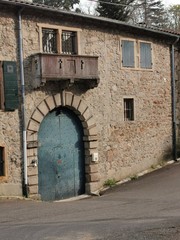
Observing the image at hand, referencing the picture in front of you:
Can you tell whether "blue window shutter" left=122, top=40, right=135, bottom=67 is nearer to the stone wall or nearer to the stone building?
the stone building

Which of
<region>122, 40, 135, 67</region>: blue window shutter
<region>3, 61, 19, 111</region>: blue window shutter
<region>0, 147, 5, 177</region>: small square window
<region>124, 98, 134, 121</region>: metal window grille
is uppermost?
<region>122, 40, 135, 67</region>: blue window shutter

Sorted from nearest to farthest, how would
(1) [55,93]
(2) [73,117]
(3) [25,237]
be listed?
(3) [25,237] → (1) [55,93] → (2) [73,117]

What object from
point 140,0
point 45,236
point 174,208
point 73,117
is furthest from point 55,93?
point 140,0

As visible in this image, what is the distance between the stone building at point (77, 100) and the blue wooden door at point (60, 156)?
0.03 m

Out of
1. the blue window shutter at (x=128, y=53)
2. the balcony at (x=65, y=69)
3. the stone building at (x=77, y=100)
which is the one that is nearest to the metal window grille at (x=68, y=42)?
the stone building at (x=77, y=100)

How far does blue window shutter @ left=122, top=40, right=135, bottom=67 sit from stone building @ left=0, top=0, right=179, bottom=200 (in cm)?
4

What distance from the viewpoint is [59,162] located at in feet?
50.3

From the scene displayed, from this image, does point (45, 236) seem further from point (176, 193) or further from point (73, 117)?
point (73, 117)

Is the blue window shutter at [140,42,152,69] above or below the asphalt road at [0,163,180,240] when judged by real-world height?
above

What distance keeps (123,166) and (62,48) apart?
5088mm

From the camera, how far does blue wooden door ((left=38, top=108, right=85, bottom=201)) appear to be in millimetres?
14789

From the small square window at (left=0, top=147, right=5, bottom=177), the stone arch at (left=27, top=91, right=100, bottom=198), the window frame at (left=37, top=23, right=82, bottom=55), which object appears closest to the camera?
the small square window at (left=0, top=147, right=5, bottom=177)

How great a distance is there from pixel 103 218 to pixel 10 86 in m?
5.46

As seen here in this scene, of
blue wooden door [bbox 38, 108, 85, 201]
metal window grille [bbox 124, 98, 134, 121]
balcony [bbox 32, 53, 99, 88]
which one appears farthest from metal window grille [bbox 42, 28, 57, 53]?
metal window grille [bbox 124, 98, 134, 121]
